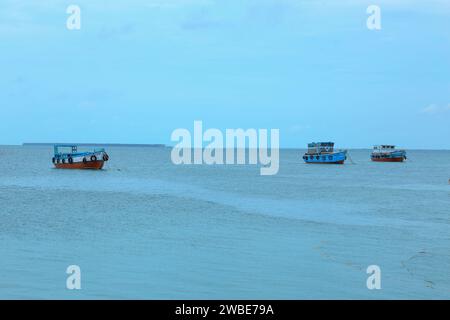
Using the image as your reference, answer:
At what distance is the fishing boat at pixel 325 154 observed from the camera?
102m

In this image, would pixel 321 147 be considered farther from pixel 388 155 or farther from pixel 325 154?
pixel 388 155

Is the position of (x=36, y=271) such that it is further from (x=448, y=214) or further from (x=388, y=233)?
(x=448, y=214)

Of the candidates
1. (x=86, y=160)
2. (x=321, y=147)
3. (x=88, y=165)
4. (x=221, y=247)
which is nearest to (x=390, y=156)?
(x=321, y=147)

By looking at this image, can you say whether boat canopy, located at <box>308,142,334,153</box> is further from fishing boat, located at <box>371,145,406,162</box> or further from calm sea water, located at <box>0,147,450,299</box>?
calm sea water, located at <box>0,147,450,299</box>

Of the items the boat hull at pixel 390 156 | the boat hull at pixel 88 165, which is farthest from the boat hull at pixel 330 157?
the boat hull at pixel 88 165

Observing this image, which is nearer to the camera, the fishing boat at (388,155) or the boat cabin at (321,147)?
the boat cabin at (321,147)

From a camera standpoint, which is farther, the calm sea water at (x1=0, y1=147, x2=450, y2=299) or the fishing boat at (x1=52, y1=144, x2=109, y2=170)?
the fishing boat at (x1=52, y1=144, x2=109, y2=170)

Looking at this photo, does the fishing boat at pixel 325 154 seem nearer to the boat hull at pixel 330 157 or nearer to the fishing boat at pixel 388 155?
the boat hull at pixel 330 157

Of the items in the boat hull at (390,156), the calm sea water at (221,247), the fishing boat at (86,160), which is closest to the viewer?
the calm sea water at (221,247)

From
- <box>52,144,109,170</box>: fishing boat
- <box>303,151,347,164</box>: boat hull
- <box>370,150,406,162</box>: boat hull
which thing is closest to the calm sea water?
<box>52,144,109,170</box>: fishing boat

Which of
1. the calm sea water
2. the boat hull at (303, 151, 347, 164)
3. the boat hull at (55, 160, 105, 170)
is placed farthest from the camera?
the boat hull at (303, 151, 347, 164)

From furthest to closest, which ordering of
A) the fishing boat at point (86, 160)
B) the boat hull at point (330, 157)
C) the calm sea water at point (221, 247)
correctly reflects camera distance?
the boat hull at point (330, 157), the fishing boat at point (86, 160), the calm sea water at point (221, 247)

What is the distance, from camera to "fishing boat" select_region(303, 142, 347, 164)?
10238 cm

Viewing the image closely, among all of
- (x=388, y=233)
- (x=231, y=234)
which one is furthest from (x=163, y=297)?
(x=388, y=233)
